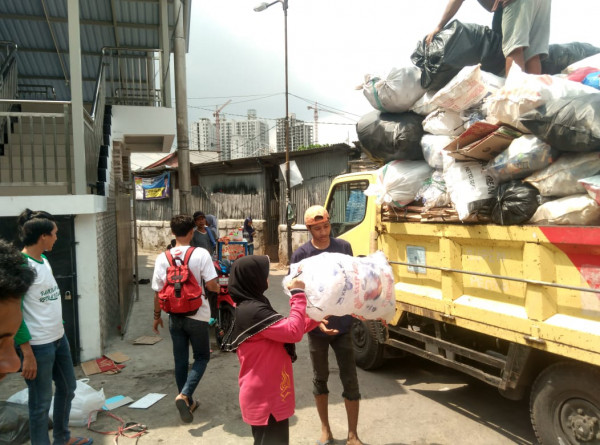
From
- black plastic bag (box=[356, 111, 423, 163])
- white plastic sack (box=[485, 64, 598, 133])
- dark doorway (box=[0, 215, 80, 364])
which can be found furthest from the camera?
dark doorway (box=[0, 215, 80, 364])

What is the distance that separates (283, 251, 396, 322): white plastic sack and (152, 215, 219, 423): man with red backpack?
1.31 metres

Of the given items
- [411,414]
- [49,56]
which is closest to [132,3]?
[49,56]

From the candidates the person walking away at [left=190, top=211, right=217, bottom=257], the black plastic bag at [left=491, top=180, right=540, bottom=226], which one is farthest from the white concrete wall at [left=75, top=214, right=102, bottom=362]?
the black plastic bag at [left=491, top=180, right=540, bottom=226]

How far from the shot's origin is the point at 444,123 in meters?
3.70

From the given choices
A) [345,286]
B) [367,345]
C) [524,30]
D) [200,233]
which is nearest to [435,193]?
[524,30]

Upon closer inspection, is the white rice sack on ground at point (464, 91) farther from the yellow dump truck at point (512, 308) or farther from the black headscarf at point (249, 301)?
the black headscarf at point (249, 301)

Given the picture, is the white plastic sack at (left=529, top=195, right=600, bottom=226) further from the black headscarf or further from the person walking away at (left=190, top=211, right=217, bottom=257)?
the person walking away at (left=190, top=211, right=217, bottom=257)

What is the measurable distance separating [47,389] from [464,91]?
3.51 m

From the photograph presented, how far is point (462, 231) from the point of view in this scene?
3504 millimetres

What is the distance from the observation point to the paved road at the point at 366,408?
11.7 feet

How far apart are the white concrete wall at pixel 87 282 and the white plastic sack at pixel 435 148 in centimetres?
353

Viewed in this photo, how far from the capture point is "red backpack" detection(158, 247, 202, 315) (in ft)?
Answer: 12.3

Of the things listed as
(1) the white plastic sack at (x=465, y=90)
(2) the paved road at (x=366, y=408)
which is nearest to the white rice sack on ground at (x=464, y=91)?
(1) the white plastic sack at (x=465, y=90)

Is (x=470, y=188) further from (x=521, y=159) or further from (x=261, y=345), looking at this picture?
(x=261, y=345)
